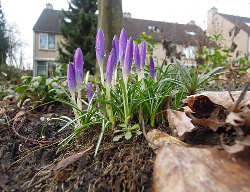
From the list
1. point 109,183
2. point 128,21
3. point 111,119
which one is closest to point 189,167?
point 109,183

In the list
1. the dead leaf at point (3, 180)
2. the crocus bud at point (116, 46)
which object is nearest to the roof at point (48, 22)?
the crocus bud at point (116, 46)

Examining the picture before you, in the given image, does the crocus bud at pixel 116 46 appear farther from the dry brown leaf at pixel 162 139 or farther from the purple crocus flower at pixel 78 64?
the dry brown leaf at pixel 162 139

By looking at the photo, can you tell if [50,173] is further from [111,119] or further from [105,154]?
[111,119]

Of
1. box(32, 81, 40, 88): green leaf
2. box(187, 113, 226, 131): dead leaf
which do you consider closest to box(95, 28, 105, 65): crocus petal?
box(187, 113, 226, 131): dead leaf

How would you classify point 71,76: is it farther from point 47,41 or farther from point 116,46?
point 47,41

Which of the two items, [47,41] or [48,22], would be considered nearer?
[47,41]

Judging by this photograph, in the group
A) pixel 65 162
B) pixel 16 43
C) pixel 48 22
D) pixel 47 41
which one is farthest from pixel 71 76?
pixel 16 43
